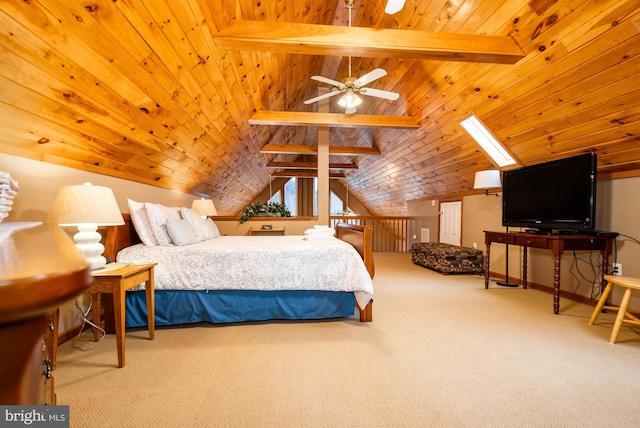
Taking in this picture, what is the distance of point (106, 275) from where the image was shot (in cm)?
182

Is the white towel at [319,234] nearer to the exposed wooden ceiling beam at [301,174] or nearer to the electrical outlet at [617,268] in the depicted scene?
the electrical outlet at [617,268]

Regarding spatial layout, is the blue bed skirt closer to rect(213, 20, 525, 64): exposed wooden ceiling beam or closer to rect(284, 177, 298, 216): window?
rect(213, 20, 525, 64): exposed wooden ceiling beam

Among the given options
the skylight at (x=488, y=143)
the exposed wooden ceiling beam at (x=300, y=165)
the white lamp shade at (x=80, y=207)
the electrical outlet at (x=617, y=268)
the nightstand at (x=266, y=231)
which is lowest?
the electrical outlet at (x=617, y=268)

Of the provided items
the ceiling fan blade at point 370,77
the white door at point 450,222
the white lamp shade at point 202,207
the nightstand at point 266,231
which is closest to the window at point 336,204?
the white door at point 450,222

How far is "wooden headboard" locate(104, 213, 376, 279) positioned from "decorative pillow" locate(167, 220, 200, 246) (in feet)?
1.23

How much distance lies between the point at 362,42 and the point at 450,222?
14.3 ft

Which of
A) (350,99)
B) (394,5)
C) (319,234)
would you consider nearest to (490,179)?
(350,99)

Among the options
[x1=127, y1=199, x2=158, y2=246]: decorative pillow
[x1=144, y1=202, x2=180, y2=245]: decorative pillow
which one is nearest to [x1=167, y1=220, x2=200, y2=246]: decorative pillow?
[x1=144, y1=202, x2=180, y2=245]: decorative pillow

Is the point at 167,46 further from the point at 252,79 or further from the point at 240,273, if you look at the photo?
the point at 240,273

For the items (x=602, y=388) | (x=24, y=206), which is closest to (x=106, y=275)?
(x=24, y=206)

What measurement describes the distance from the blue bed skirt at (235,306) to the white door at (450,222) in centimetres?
370

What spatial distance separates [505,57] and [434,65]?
1.03m

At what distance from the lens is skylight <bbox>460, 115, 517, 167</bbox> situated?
3.83 metres

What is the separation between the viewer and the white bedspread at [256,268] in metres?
2.39
